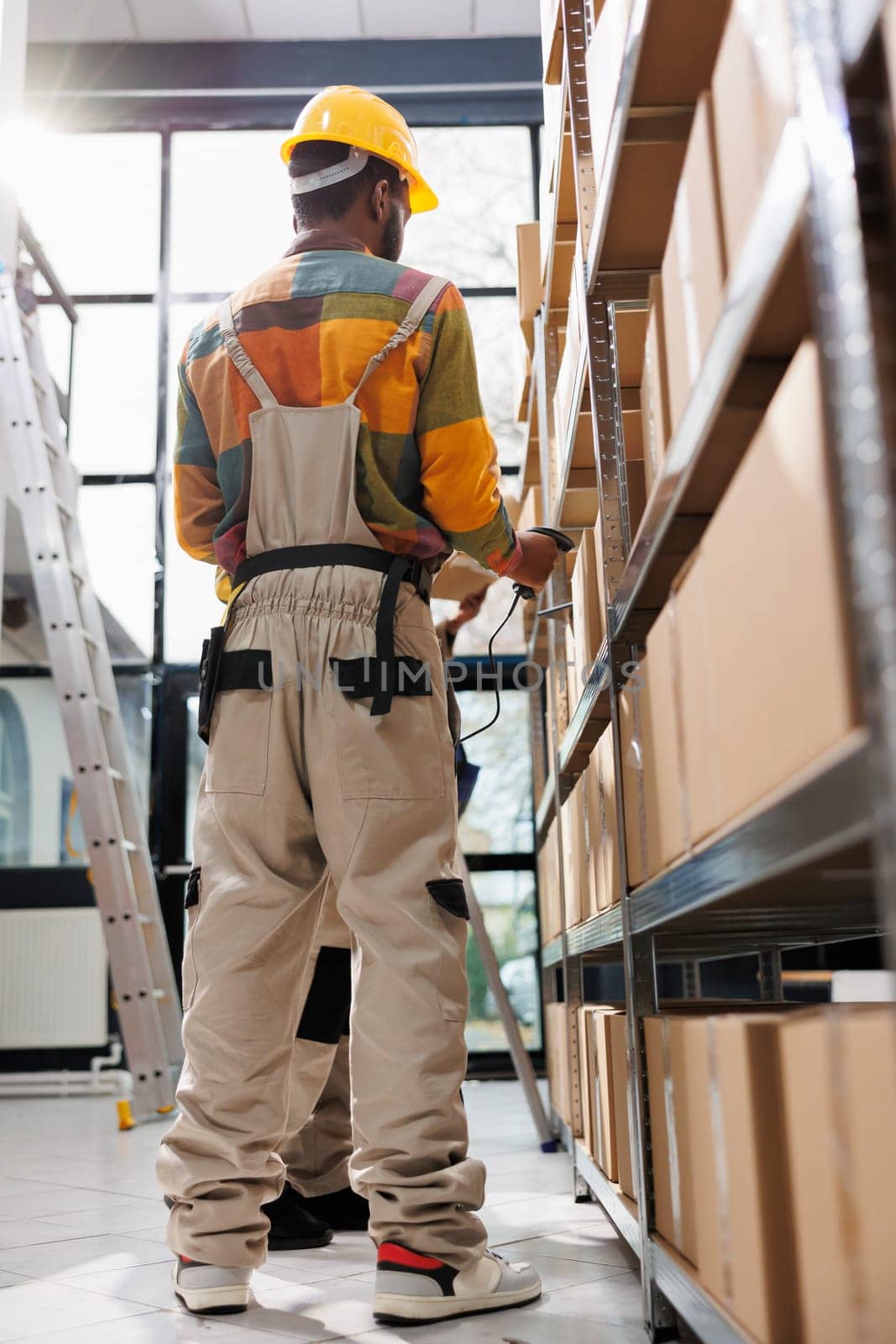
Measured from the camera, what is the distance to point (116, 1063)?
532 cm

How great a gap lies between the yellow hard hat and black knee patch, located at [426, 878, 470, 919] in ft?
3.96

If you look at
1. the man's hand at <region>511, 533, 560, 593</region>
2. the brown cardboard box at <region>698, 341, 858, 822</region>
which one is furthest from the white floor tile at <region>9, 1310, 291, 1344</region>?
the man's hand at <region>511, 533, 560, 593</region>

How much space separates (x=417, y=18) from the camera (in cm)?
629

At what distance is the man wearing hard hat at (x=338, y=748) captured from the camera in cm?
159

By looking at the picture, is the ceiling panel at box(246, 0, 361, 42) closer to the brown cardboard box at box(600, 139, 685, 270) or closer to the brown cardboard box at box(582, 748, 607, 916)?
the brown cardboard box at box(600, 139, 685, 270)

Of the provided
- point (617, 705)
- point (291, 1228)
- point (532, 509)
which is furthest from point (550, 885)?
point (617, 705)

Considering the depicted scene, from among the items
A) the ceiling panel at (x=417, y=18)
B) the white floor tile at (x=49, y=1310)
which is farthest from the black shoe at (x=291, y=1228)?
the ceiling panel at (x=417, y=18)

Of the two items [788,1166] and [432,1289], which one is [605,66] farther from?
[432,1289]

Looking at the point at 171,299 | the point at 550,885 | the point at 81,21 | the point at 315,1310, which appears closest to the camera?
the point at 315,1310

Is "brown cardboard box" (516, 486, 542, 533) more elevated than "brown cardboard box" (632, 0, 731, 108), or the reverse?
"brown cardboard box" (516, 486, 542, 533)

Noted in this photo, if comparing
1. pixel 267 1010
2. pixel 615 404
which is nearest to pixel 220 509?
pixel 615 404

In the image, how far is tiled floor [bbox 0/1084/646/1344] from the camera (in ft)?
4.93

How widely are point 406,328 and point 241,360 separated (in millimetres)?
264

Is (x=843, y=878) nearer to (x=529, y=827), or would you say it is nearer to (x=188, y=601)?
(x=529, y=827)
